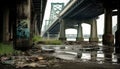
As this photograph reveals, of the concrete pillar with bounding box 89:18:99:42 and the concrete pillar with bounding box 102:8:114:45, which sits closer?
the concrete pillar with bounding box 102:8:114:45

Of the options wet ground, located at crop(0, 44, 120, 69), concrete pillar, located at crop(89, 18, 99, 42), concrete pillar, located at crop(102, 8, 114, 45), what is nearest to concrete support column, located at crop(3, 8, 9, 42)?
concrete pillar, located at crop(102, 8, 114, 45)

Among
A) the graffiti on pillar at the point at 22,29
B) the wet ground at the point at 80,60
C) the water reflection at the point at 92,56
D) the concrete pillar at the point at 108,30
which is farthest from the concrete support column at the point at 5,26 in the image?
the wet ground at the point at 80,60

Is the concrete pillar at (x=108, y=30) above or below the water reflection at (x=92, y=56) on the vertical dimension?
above

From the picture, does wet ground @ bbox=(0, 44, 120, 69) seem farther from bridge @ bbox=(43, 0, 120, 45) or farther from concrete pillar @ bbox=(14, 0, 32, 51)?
bridge @ bbox=(43, 0, 120, 45)

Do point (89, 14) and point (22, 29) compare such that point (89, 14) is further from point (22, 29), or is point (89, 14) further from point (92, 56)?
point (92, 56)

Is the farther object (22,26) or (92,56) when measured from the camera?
(22,26)

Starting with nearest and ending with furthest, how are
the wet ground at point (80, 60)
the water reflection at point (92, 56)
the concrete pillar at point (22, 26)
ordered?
the wet ground at point (80, 60)
the water reflection at point (92, 56)
the concrete pillar at point (22, 26)

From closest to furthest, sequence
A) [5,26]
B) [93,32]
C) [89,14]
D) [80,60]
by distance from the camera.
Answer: [80,60] < [5,26] < [89,14] < [93,32]

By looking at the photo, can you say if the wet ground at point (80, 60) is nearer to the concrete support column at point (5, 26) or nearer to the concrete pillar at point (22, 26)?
the concrete pillar at point (22, 26)

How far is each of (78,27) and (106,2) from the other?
5816 centimetres

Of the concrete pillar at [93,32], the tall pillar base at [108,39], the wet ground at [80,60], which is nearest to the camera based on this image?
the wet ground at [80,60]

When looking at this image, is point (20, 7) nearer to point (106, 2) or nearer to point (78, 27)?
point (106, 2)

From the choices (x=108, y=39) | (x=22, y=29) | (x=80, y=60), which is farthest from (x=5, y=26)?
(x=80, y=60)

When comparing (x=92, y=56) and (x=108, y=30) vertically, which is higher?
(x=108, y=30)
